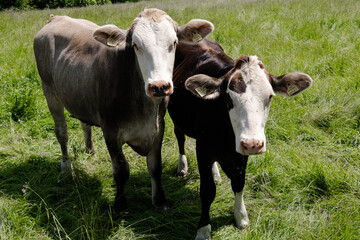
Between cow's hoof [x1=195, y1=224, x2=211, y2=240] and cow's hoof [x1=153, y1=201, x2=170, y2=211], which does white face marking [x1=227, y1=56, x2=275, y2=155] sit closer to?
cow's hoof [x1=195, y1=224, x2=211, y2=240]

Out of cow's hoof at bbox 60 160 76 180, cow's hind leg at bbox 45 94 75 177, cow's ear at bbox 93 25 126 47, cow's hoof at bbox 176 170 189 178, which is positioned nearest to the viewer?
cow's ear at bbox 93 25 126 47

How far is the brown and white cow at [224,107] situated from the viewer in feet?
8.14

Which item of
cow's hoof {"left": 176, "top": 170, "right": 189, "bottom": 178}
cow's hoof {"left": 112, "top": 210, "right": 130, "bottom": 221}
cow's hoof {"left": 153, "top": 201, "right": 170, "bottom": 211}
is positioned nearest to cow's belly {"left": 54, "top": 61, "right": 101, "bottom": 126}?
cow's hoof {"left": 112, "top": 210, "right": 130, "bottom": 221}

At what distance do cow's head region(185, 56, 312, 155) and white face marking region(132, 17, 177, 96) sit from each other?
10.0 inches

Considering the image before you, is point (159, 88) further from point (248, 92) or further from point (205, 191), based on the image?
point (205, 191)

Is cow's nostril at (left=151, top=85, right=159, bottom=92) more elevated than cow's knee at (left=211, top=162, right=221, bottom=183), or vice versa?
cow's nostril at (left=151, top=85, right=159, bottom=92)

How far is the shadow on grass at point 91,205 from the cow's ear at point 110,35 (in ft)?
4.68

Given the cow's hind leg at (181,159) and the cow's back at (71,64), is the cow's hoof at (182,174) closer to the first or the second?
the cow's hind leg at (181,159)

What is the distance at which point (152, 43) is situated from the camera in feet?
8.90

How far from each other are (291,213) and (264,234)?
457 mm

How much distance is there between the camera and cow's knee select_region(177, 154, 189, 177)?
412 centimetres

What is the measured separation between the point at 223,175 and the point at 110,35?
81.1 inches

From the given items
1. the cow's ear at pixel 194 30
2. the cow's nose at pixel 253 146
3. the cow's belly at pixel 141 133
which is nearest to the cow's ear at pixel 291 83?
the cow's nose at pixel 253 146

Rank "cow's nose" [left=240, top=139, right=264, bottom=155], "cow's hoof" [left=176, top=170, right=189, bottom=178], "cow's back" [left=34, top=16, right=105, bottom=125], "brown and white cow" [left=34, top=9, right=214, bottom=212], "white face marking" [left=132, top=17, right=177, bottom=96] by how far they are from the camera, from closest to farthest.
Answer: "cow's nose" [left=240, top=139, right=264, bottom=155], "white face marking" [left=132, top=17, right=177, bottom=96], "brown and white cow" [left=34, top=9, right=214, bottom=212], "cow's back" [left=34, top=16, right=105, bottom=125], "cow's hoof" [left=176, top=170, right=189, bottom=178]
